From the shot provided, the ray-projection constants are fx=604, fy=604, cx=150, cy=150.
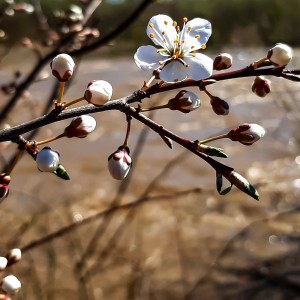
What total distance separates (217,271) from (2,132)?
251 cm

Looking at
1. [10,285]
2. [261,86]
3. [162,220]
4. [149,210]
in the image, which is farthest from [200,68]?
[149,210]

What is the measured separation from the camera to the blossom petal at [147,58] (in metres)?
0.78

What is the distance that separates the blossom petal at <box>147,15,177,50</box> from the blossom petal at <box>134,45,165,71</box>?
43mm

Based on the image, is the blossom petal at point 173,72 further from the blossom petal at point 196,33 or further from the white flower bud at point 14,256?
the white flower bud at point 14,256

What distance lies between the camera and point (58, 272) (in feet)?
10.2

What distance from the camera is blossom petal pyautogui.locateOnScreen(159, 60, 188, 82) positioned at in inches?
28.9

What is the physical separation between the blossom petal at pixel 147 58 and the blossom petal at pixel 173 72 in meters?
0.04

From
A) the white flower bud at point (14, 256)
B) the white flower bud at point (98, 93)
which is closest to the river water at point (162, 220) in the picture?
the white flower bud at point (14, 256)

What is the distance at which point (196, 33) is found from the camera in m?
0.89

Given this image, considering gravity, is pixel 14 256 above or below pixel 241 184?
below

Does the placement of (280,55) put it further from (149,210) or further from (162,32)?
(149,210)

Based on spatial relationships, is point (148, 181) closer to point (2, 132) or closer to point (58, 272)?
point (58, 272)

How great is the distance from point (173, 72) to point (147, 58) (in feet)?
Answer: 0.24

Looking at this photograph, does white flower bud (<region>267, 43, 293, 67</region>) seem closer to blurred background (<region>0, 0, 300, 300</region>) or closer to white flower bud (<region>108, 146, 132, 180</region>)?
white flower bud (<region>108, 146, 132, 180</region>)
